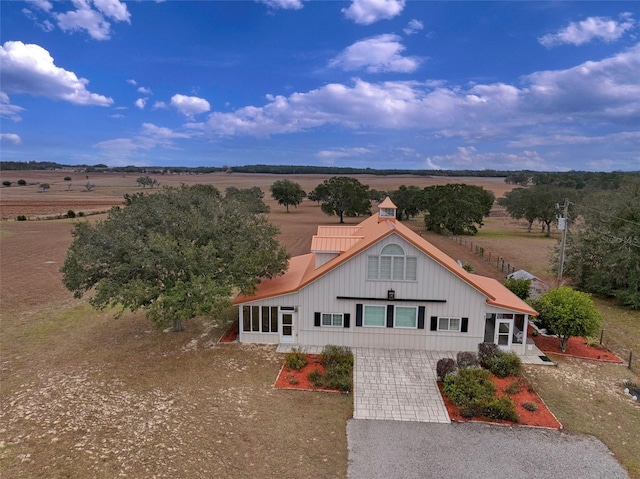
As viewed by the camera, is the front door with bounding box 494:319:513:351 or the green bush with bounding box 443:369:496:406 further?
the front door with bounding box 494:319:513:351

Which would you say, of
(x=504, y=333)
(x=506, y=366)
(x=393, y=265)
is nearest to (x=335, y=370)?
(x=393, y=265)

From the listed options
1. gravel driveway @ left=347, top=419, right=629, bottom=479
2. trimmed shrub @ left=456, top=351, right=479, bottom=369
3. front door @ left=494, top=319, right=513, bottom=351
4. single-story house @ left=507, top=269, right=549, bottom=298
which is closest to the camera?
gravel driveway @ left=347, top=419, right=629, bottom=479

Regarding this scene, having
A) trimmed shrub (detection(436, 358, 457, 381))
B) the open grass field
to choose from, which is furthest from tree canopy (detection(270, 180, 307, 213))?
trimmed shrub (detection(436, 358, 457, 381))

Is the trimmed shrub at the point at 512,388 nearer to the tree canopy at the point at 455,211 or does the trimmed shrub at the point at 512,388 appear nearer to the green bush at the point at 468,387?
the green bush at the point at 468,387

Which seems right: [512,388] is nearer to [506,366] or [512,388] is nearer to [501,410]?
[506,366]

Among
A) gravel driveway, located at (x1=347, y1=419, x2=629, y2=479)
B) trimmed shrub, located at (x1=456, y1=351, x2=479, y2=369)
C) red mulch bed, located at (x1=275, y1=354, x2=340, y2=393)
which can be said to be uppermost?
trimmed shrub, located at (x1=456, y1=351, x2=479, y2=369)

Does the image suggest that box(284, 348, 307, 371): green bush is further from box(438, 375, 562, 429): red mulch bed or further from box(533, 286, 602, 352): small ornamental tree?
box(533, 286, 602, 352): small ornamental tree

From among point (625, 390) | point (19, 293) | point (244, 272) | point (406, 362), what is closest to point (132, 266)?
point (244, 272)
